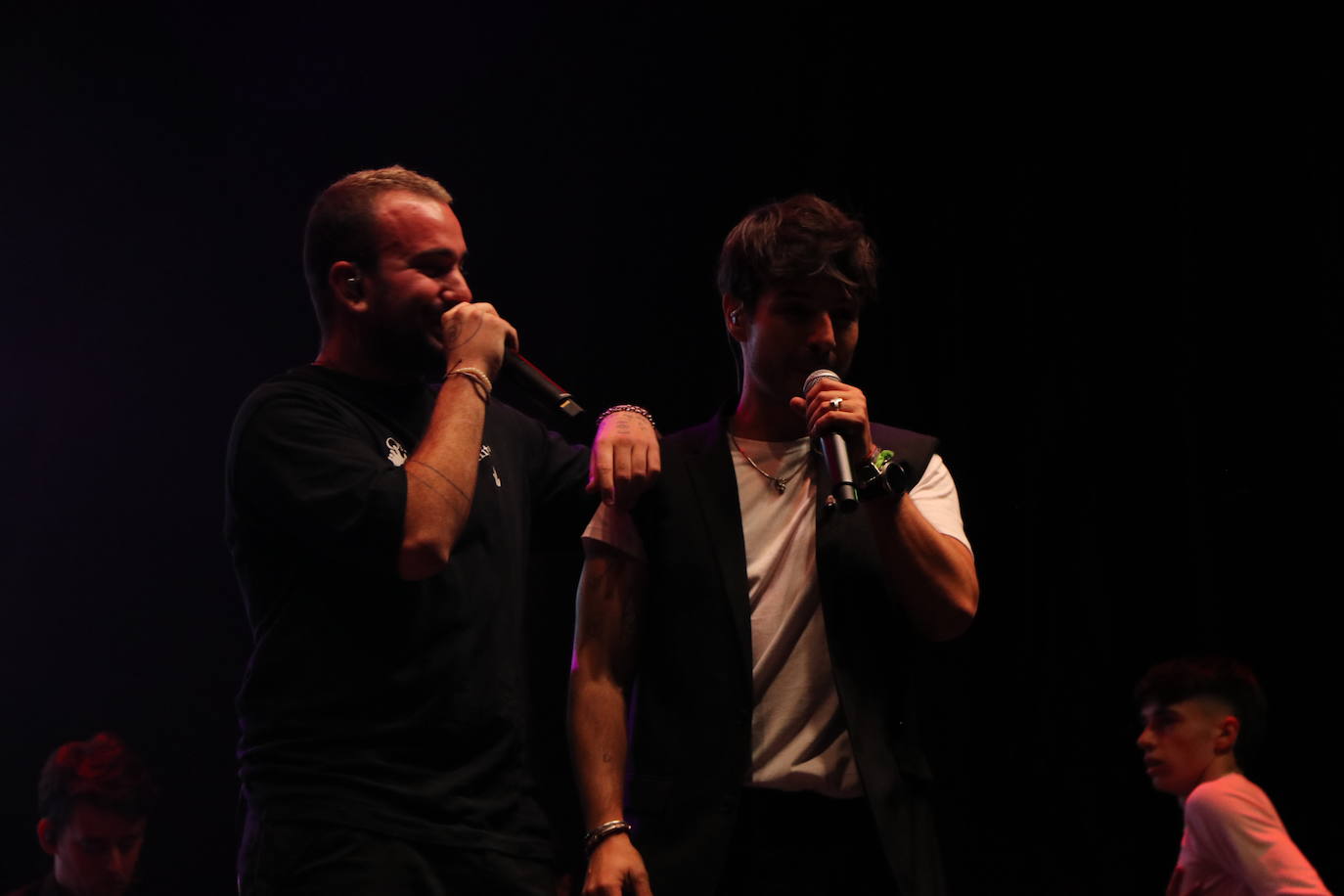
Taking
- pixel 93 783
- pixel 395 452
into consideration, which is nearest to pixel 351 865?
pixel 395 452

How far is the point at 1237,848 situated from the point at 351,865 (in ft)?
7.10

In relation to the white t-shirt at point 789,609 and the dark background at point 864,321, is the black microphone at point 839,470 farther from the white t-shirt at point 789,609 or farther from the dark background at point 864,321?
the dark background at point 864,321

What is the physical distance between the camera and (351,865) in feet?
4.89

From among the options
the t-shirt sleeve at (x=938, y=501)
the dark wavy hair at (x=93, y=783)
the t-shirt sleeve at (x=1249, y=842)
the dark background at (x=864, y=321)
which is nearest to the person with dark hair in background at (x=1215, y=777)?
the t-shirt sleeve at (x=1249, y=842)

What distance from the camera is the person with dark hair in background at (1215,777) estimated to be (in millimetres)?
2711

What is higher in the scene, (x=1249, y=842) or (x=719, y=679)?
(x=719, y=679)

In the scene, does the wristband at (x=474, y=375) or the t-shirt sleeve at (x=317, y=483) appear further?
the wristband at (x=474, y=375)

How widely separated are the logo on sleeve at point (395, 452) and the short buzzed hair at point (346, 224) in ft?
0.90

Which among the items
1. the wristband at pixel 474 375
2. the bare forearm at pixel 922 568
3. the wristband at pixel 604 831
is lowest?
the wristband at pixel 604 831

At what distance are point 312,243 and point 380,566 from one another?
663 millimetres

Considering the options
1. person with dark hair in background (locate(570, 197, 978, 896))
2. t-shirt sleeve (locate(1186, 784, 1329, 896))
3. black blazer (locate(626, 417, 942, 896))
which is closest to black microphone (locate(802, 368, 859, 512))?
person with dark hair in background (locate(570, 197, 978, 896))

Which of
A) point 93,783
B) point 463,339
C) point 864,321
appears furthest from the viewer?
point 864,321

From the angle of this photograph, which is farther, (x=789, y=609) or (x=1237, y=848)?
(x=1237, y=848)

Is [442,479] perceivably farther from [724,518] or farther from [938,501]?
[938,501]
